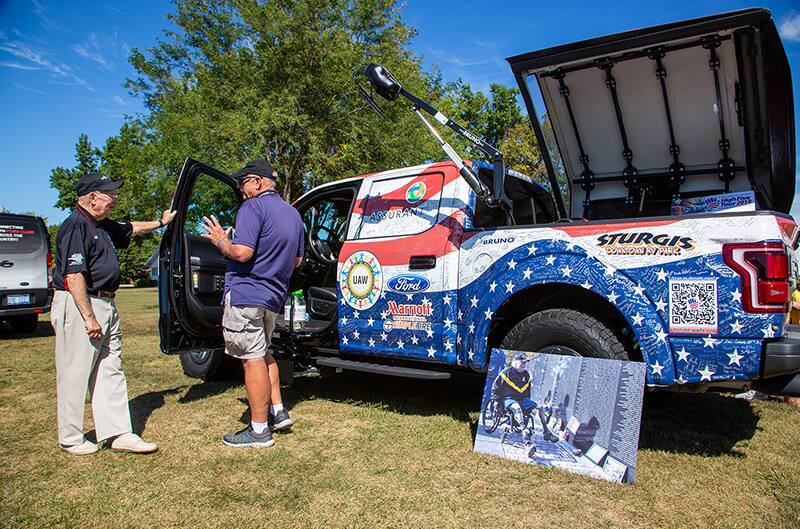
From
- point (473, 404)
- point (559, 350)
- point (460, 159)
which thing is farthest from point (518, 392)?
point (460, 159)

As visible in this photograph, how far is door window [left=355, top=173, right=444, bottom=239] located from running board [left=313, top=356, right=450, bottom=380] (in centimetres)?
103

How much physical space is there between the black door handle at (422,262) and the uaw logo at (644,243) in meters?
1.20

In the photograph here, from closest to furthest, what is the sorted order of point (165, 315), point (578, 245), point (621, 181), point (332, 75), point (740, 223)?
point (740, 223), point (578, 245), point (165, 315), point (621, 181), point (332, 75)

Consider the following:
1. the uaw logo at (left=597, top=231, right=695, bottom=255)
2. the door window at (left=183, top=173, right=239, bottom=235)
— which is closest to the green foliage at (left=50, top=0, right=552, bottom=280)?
the door window at (left=183, top=173, right=239, bottom=235)

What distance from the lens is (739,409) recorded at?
4.41 m

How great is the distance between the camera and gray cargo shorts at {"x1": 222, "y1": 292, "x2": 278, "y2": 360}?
358 cm

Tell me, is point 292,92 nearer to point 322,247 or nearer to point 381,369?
point 322,247

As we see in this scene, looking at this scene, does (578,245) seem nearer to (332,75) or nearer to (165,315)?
(165,315)

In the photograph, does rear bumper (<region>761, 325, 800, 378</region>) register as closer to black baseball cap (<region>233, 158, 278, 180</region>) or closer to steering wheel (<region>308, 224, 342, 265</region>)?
black baseball cap (<region>233, 158, 278, 180</region>)

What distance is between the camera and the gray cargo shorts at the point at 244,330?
3.58m

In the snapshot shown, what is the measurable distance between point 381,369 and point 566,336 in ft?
4.73

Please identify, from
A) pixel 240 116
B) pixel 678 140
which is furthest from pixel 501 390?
pixel 240 116

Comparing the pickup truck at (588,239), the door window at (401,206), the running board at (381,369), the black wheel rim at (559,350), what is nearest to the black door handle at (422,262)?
the pickup truck at (588,239)

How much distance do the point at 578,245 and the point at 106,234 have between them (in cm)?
309
